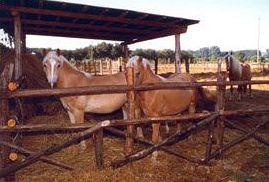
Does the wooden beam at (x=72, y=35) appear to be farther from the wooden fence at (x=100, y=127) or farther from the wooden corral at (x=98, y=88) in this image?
the wooden fence at (x=100, y=127)

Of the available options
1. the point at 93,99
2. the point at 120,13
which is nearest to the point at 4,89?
the point at 93,99

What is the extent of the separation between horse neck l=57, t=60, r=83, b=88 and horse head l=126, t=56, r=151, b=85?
5.01 ft

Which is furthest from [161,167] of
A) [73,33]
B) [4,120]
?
[73,33]

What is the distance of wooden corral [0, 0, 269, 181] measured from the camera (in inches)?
194

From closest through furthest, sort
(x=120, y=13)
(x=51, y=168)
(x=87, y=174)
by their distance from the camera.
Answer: (x=87, y=174) < (x=51, y=168) < (x=120, y=13)

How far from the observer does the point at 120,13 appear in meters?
9.51

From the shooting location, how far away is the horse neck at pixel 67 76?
7.24 metres

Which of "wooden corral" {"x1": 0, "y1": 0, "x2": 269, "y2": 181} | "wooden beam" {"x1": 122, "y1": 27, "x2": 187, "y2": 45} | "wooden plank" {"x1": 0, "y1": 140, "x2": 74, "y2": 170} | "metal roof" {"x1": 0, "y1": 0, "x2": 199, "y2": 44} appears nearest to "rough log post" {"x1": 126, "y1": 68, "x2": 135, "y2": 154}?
"wooden corral" {"x1": 0, "y1": 0, "x2": 269, "y2": 181}

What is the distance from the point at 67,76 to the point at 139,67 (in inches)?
68.3

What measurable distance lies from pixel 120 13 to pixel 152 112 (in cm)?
386

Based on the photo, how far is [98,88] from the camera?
206 inches

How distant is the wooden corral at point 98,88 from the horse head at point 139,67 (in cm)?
89

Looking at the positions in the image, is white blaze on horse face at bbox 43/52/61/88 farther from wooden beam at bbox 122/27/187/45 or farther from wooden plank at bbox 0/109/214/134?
wooden beam at bbox 122/27/187/45

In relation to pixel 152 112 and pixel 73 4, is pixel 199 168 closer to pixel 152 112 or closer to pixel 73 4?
pixel 152 112
